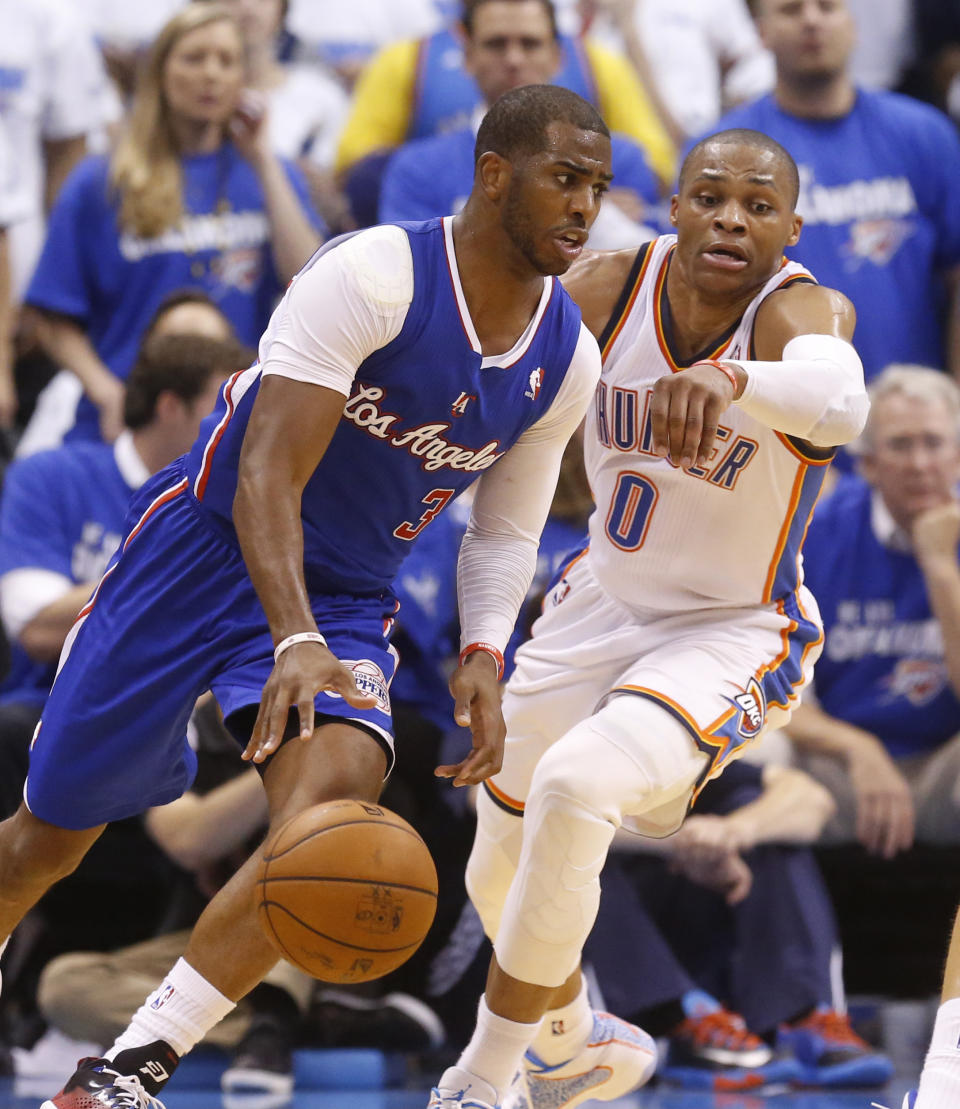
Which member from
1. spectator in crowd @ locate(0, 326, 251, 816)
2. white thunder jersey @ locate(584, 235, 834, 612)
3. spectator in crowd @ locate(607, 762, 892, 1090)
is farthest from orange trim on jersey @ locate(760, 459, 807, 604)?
spectator in crowd @ locate(0, 326, 251, 816)

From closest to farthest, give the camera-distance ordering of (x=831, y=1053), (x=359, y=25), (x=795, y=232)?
(x=795, y=232) < (x=831, y=1053) < (x=359, y=25)

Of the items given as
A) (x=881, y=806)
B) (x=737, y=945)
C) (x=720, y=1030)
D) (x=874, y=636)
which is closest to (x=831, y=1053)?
(x=720, y=1030)

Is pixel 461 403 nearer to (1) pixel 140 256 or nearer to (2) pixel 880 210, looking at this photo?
(1) pixel 140 256

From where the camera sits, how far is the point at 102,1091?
3430 millimetres

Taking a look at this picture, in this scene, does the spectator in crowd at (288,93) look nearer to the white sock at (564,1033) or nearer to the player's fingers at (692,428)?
the white sock at (564,1033)

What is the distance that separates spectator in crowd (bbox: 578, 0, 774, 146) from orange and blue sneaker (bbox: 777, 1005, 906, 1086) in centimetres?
399

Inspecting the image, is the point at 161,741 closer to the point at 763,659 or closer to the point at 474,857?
the point at 474,857

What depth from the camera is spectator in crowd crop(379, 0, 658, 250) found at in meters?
6.63

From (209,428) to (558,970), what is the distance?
1.41m

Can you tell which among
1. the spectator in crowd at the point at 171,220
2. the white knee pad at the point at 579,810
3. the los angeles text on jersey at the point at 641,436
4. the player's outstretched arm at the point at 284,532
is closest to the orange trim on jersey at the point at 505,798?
the white knee pad at the point at 579,810

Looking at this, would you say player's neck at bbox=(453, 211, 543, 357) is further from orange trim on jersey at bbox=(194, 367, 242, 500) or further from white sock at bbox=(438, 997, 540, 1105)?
white sock at bbox=(438, 997, 540, 1105)

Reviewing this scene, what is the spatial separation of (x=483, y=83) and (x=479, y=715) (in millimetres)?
3729

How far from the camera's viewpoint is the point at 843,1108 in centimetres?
491

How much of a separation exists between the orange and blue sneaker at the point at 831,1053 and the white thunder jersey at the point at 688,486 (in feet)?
5.54
